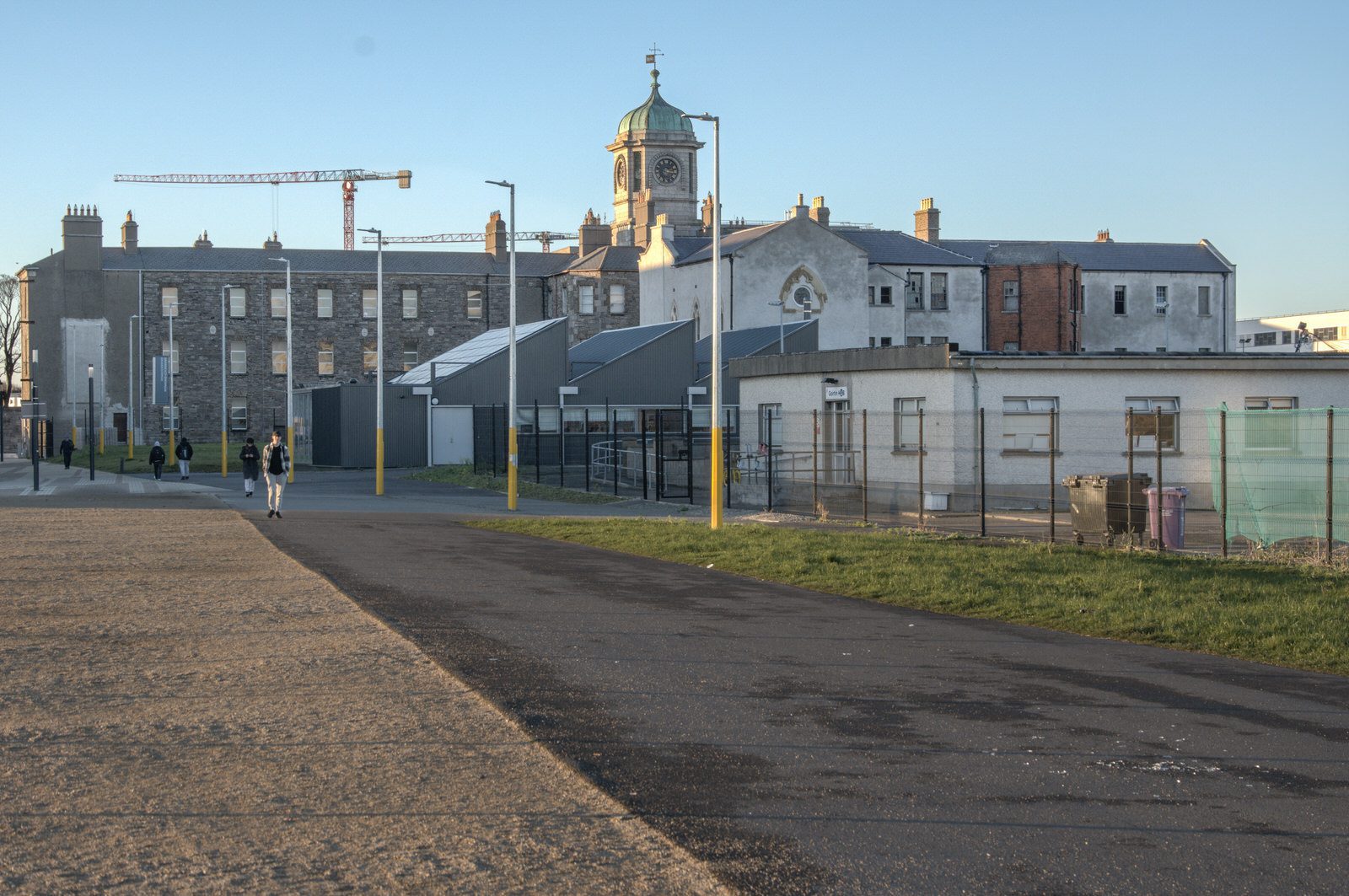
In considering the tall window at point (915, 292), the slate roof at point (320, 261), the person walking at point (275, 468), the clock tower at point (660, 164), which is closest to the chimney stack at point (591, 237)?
the slate roof at point (320, 261)

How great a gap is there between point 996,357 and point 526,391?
93.3ft

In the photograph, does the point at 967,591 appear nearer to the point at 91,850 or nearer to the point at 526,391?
the point at 91,850

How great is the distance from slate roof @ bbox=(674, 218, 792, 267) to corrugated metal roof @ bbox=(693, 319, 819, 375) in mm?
5473

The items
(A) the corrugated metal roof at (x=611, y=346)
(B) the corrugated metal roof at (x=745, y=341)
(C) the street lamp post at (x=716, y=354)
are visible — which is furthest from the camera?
(A) the corrugated metal roof at (x=611, y=346)

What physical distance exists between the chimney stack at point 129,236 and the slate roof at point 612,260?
26.2 metres

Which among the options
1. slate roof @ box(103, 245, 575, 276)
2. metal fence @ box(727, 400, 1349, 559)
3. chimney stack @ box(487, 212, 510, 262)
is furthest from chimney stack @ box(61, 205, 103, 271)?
metal fence @ box(727, 400, 1349, 559)

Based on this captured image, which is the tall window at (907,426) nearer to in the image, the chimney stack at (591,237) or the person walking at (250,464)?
the person walking at (250,464)

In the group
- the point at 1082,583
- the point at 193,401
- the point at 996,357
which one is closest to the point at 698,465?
the point at 996,357

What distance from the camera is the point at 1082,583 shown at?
611 inches

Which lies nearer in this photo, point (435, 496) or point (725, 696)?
point (725, 696)

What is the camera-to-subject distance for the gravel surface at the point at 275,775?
18.8 ft

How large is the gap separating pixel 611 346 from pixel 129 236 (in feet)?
127

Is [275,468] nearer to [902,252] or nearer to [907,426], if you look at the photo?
[907,426]

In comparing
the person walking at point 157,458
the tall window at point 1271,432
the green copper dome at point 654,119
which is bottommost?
the person walking at point 157,458
